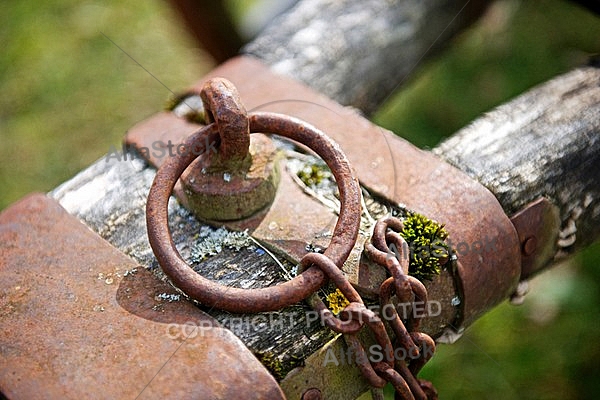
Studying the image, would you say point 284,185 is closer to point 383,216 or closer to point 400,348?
point 383,216

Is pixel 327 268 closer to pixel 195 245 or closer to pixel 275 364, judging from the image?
pixel 275 364

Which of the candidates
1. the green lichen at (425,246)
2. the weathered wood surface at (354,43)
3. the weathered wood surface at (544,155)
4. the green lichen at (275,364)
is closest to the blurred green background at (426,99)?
the weathered wood surface at (354,43)

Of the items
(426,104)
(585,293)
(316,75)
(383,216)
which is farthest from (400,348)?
(426,104)

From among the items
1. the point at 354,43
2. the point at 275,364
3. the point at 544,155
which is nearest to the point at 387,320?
the point at 275,364

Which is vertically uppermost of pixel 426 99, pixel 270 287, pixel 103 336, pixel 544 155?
pixel 544 155

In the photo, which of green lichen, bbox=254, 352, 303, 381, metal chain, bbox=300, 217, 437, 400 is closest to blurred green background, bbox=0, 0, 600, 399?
metal chain, bbox=300, 217, 437, 400

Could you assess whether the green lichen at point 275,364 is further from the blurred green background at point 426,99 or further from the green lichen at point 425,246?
the blurred green background at point 426,99
